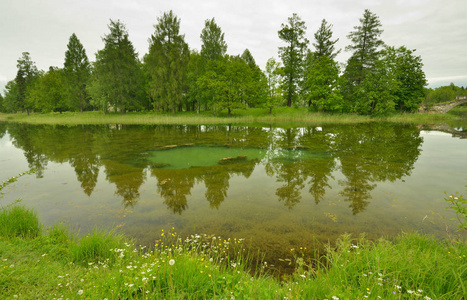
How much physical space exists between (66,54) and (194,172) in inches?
2485

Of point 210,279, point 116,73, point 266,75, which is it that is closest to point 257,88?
Answer: point 266,75

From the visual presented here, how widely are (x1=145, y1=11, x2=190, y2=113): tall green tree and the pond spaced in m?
29.0

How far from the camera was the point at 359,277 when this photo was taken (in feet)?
10.0

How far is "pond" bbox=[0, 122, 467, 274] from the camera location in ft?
18.1

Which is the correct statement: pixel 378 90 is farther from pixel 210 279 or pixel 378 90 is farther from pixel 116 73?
pixel 116 73

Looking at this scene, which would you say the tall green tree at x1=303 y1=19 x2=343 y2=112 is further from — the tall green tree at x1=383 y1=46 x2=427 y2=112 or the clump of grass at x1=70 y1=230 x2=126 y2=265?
the clump of grass at x1=70 y1=230 x2=126 y2=265

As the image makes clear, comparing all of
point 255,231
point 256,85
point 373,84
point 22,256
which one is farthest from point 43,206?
point 373,84

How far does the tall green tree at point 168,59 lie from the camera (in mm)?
40375

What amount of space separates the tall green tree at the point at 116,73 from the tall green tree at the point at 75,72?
30.6ft

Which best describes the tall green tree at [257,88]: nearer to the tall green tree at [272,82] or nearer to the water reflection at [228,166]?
the tall green tree at [272,82]

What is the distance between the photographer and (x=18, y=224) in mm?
4688

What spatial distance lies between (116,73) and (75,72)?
54.1 feet

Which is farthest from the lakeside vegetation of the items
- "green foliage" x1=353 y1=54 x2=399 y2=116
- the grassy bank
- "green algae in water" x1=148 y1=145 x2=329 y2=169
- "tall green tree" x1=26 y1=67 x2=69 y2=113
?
"tall green tree" x1=26 y1=67 x2=69 y2=113

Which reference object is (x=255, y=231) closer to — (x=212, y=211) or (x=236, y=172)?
(x=212, y=211)
